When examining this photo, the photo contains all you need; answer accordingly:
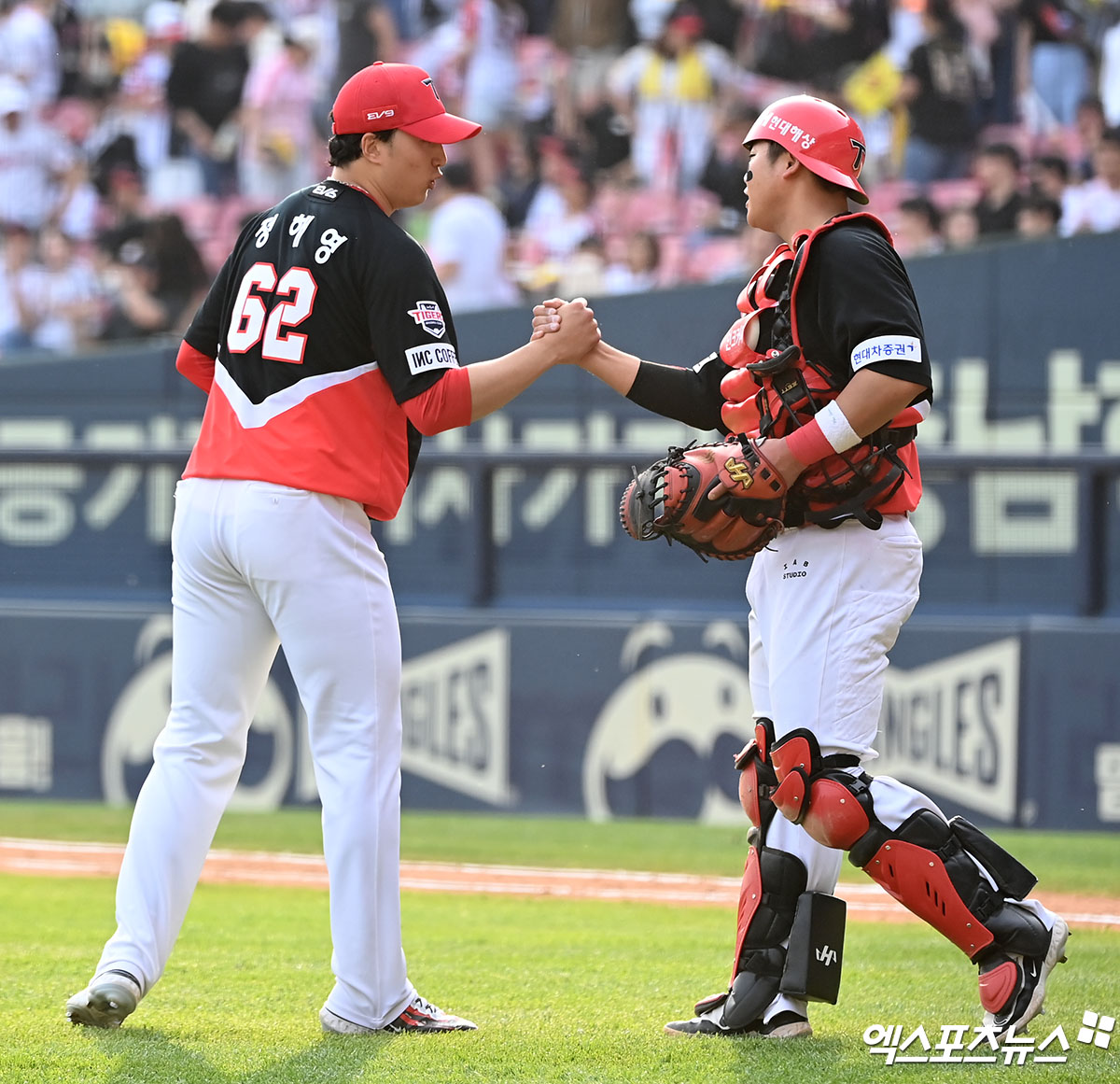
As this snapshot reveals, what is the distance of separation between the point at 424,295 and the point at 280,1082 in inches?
67.9

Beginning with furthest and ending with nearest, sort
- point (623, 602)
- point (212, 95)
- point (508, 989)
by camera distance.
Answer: point (212, 95) → point (623, 602) → point (508, 989)

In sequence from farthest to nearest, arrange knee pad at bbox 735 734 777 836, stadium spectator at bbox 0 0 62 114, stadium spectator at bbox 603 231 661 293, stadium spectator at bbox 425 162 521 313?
1. stadium spectator at bbox 0 0 62 114
2. stadium spectator at bbox 603 231 661 293
3. stadium spectator at bbox 425 162 521 313
4. knee pad at bbox 735 734 777 836

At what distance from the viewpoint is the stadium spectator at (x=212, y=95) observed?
→ 13641 mm

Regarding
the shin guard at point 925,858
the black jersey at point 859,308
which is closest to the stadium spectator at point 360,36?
the black jersey at point 859,308

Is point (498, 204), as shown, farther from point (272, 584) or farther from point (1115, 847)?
point (272, 584)

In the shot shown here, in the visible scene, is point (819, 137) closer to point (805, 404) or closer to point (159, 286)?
point (805, 404)

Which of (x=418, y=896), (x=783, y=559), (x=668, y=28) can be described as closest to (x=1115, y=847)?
(x=418, y=896)

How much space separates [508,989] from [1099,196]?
6.99 m

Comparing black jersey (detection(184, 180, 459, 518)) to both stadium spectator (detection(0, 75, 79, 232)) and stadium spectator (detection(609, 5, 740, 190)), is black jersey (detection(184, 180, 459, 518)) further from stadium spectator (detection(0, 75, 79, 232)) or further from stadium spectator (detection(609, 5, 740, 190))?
stadium spectator (detection(0, 75, 79, 232))

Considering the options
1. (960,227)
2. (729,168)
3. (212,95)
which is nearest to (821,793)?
(960,227)

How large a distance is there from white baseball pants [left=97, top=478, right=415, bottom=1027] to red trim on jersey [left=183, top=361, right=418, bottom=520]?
4 centimetres

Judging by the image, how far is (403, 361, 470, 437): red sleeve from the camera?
12.6ft

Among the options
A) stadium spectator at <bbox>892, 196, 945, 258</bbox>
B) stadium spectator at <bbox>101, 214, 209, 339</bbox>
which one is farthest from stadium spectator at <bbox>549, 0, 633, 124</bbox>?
stadium spectator at <bbox>892, 196, 945, 258</bbox>

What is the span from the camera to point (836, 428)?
12.3 feet
